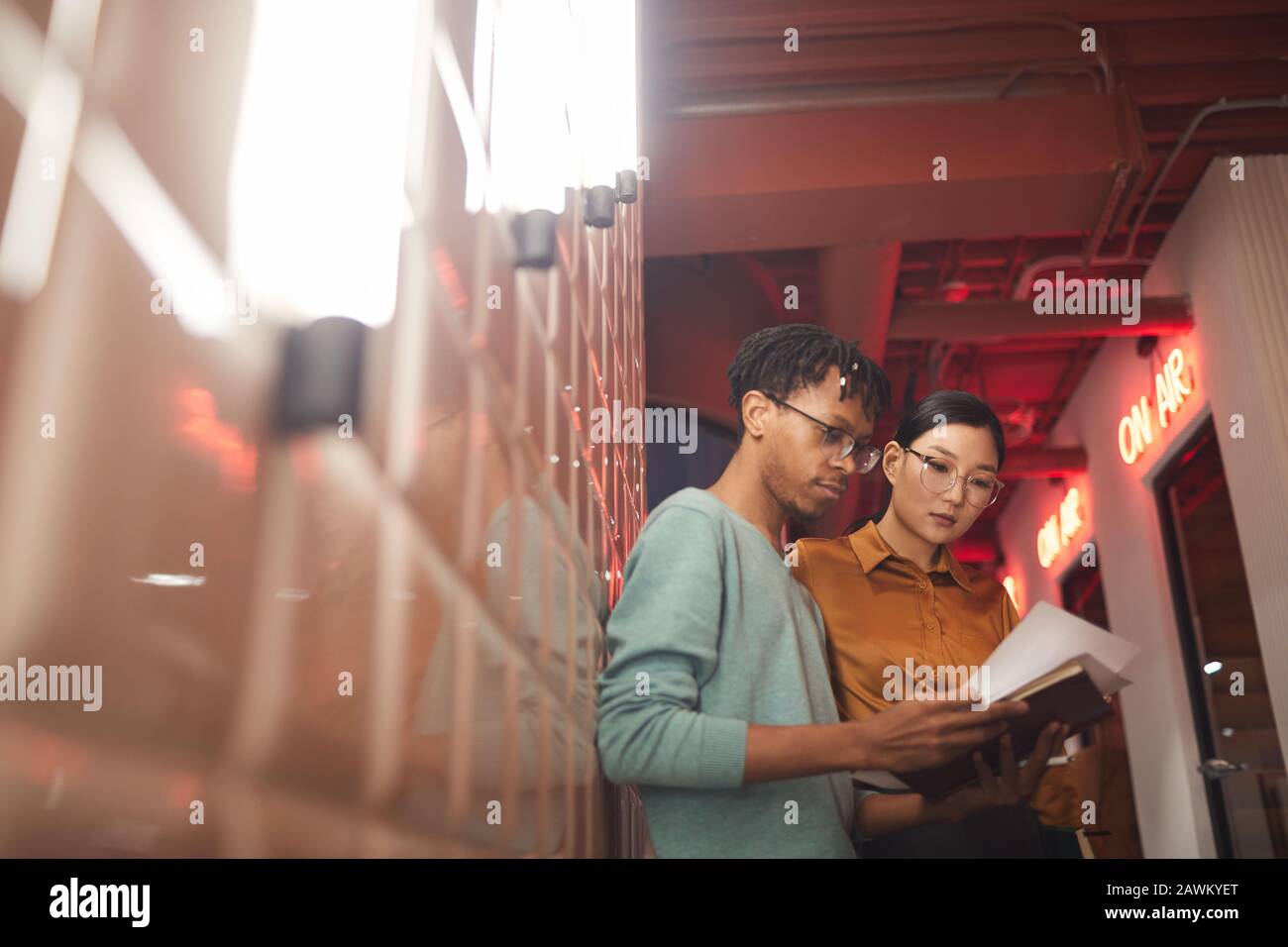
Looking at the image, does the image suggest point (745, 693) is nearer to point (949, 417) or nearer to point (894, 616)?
point (894, 616)

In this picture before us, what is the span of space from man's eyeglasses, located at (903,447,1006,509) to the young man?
0.38m

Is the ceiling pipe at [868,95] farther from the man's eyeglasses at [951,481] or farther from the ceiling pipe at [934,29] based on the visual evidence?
the man's eyeglasses at [951,481]

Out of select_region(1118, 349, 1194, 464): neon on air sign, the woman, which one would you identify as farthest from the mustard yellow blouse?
select_region(1118, 349, 1194, 464): neon on air sign

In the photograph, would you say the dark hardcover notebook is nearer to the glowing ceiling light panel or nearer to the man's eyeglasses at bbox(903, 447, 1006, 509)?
the man's eyeglasses at bbox(903, 447, 1006, 509)

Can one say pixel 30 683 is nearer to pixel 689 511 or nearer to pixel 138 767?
pixel 138 767

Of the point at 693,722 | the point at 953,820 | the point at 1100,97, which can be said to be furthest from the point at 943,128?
the point at 693,722

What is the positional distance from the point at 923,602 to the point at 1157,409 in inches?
145

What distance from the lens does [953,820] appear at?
4.63 feet

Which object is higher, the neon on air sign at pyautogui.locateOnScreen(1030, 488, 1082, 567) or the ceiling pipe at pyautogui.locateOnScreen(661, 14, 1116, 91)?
the ceiling pipe at pyautogui.locateOnScreen(661, 14, 1116, 91)

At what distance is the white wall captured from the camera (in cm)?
361

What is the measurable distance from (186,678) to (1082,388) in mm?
6439

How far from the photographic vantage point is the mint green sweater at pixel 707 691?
1.06 m
